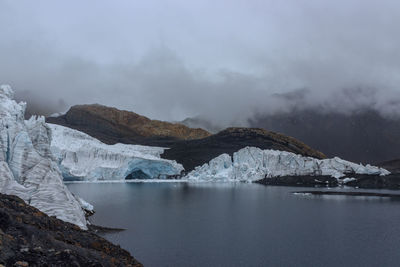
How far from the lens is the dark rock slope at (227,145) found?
14988 centimetres

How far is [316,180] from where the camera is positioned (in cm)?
9756

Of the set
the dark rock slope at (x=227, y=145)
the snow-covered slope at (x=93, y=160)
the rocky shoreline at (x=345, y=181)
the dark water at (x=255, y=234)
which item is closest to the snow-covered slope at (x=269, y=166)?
the rocky shoreline at (x=345, y=181)

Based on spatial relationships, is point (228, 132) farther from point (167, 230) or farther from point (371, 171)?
point (167, 230)

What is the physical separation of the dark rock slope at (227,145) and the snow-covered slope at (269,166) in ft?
92.5

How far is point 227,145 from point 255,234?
135930 millimetres

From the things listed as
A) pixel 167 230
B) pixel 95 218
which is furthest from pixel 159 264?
pixel 95 218

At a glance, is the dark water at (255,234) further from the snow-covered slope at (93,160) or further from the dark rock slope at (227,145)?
the dark rock slope at (227,145)

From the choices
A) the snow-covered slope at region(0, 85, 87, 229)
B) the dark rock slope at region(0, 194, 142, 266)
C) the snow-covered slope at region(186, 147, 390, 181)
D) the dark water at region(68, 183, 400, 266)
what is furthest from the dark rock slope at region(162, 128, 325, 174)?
the dark rock slope at region(0, 194, 142, 266)

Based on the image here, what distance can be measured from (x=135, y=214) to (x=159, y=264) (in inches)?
734

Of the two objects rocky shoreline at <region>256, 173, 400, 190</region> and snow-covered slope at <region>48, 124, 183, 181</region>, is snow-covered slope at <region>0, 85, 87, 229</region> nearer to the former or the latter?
snow-covered slope at <region>48, 124, 183, 181</region>

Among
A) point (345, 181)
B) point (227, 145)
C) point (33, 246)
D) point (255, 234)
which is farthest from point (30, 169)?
point (227, 145)

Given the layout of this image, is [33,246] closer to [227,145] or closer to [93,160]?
[93,160]

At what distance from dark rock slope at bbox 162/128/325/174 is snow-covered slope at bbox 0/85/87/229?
108 m

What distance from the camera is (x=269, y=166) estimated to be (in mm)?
108875
